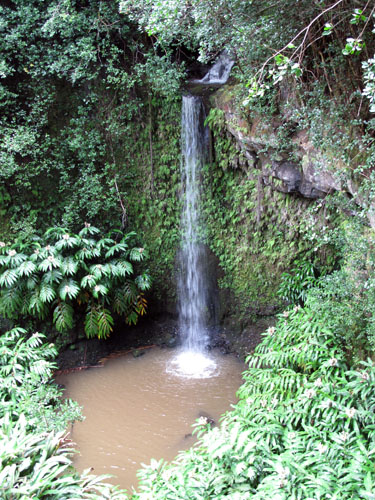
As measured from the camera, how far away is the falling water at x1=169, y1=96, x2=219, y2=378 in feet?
24.6

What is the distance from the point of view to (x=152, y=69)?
7.40 meters

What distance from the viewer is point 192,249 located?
314 inches

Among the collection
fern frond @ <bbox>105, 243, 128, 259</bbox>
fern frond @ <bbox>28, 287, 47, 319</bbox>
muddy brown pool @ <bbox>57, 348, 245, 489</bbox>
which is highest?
fern frond @ <bbox>105, 243, 128, 259</bbox>

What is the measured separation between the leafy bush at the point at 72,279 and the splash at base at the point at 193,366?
111 cm

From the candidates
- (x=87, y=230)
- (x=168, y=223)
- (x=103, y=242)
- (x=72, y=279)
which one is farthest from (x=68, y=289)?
(x=168, y=223)

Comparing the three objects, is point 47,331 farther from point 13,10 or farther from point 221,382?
point 13,10

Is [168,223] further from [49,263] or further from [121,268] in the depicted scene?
[49,263]

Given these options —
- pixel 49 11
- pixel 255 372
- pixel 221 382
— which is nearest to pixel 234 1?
pixel 49 11

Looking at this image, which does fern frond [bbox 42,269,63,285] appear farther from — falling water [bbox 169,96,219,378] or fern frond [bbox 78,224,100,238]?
falling water [bbox 169,96,219,378]

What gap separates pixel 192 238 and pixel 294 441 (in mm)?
4755

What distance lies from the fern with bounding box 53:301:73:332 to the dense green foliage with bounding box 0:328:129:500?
3.98ft

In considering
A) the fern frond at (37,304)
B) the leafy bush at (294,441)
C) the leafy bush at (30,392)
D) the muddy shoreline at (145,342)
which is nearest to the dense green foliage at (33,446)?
the leafy bush at (30,392)

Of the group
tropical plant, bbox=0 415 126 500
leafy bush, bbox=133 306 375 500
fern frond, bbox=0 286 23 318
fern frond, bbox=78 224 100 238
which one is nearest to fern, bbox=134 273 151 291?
fern frond, bbox=78 224 100 238

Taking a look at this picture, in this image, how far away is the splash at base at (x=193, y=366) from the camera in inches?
267
